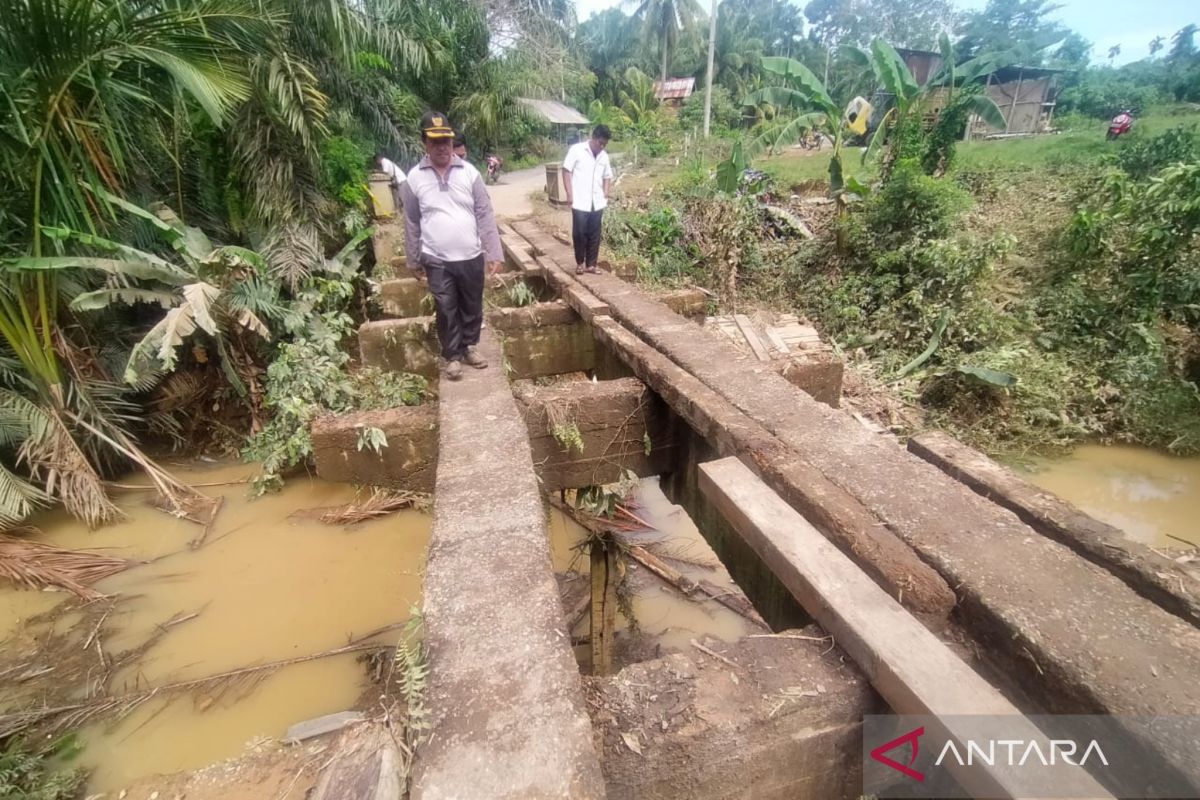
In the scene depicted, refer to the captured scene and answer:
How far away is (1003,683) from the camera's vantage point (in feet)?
5.46

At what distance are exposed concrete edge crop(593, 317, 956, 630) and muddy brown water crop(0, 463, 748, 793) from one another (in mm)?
1715

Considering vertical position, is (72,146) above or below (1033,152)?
below

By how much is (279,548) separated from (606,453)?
3.38m

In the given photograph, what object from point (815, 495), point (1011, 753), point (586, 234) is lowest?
point (1011, 753)

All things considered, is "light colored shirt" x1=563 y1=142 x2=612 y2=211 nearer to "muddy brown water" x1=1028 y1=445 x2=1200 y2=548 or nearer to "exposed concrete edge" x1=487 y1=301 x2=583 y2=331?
"exposed concrete edge" x1=487 y1=301 x2=583 y2=331

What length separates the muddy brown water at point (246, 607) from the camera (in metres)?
3.50

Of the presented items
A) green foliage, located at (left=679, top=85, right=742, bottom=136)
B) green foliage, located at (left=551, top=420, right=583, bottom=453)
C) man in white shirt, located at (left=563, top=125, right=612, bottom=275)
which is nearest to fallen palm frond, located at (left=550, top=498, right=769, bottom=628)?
green foliage, located at (left=551, top=420, right=583, bottom=453)

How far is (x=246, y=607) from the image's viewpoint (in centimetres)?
444

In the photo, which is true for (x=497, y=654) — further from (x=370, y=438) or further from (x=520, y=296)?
(x=520, y=296)

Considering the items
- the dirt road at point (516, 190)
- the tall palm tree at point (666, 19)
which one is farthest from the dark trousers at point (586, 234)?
the tall palm tree at point (666, 19)

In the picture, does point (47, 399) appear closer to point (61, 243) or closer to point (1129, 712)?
point (61, 243)

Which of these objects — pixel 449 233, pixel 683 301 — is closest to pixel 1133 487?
pixel 683 301

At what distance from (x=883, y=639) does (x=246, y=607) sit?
461cm

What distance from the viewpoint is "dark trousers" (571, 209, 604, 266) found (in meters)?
5.67
